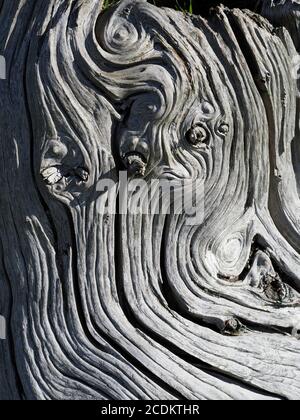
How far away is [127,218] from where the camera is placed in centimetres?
326

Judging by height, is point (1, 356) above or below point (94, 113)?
below

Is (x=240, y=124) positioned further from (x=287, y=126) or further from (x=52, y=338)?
(x=52, y=338)

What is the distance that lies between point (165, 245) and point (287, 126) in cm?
87

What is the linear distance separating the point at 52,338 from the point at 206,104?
127cm

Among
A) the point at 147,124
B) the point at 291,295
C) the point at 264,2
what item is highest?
the point at 264,2

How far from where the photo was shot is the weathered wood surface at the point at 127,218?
317cm

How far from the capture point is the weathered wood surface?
3.17 m

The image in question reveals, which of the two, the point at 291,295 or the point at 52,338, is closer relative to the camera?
the point at 52,338

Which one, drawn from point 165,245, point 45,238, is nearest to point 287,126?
point 165,245

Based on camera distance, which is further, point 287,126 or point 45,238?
point 287,126

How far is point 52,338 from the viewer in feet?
10.5
